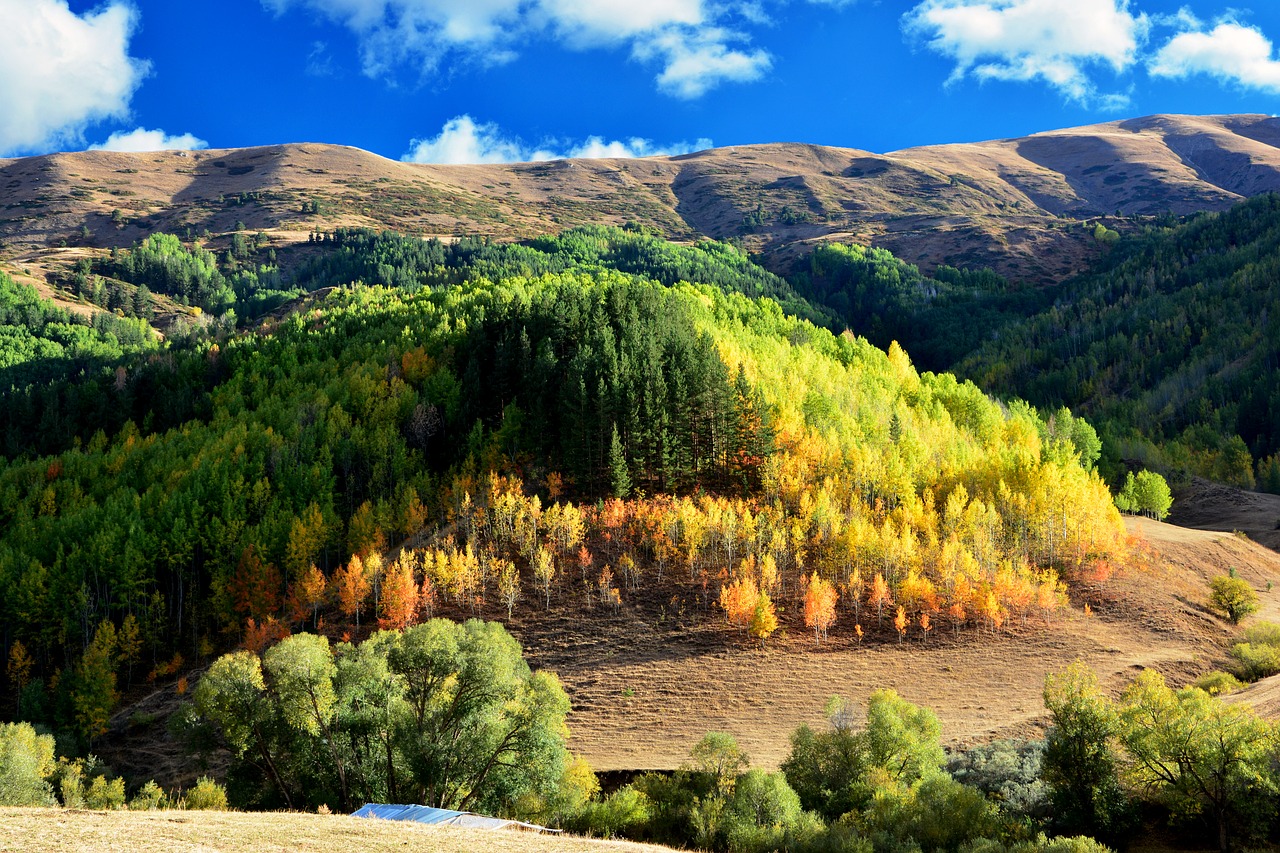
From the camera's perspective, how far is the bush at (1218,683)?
239 ft

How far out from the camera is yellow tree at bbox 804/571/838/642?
266 feet

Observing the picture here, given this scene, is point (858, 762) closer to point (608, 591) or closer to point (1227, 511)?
point (608, 591)

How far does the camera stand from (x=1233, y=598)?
307ft

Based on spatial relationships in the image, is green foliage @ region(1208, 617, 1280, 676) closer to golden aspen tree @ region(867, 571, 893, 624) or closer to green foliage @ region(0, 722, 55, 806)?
golden aspen tree @ region(867, 571, 893, 624)

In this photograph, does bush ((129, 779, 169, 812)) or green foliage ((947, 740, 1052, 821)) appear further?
bush ((129, 779, 169, 812))

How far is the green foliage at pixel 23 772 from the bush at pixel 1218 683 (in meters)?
94.8

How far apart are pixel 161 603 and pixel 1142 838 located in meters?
101

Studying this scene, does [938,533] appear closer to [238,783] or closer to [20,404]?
[238,783]

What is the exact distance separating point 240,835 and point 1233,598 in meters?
106

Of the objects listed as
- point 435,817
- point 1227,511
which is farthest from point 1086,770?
point 1227,511

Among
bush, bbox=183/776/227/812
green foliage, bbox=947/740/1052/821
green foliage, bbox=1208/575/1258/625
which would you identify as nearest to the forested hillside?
green foliage, bbox=1208/575/1258/625

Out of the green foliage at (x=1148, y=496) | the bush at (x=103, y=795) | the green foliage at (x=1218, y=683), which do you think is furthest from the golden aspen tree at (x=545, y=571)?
the green foliage at (x=1148, y=496)

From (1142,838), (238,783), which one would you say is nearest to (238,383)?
(238,783)

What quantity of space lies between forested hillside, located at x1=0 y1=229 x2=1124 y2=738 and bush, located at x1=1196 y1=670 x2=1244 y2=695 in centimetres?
1532
